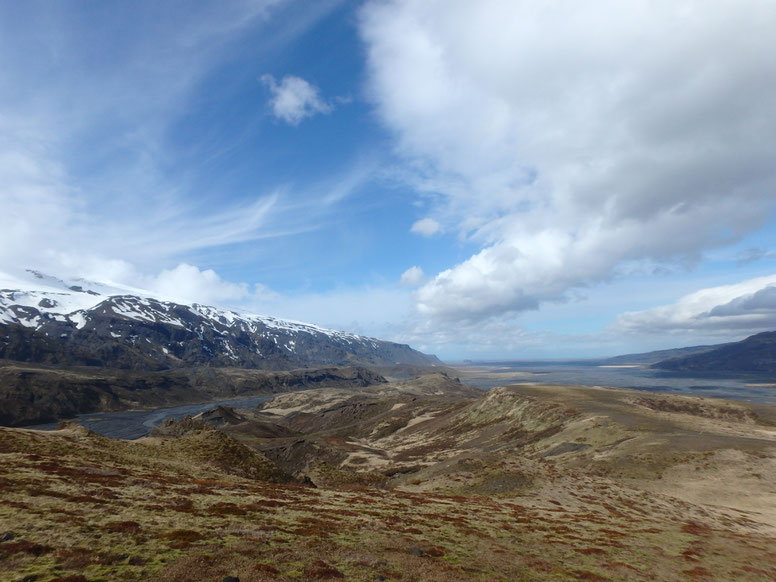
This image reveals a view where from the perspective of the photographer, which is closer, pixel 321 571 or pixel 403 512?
pixel 321 571

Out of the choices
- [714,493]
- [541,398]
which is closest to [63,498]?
[714,493]

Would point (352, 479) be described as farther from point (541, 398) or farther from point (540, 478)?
point (541, 398)

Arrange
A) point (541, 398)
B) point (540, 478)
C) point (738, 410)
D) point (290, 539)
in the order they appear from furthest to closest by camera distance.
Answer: point (541, 398), point (738, 410), point (540, 478), point (290, 539)

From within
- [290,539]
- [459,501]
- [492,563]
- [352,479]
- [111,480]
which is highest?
[111,480]

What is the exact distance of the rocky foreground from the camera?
1734 centimetres

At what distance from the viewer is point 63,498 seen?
21953 millimetres

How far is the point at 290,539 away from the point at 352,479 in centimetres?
4915

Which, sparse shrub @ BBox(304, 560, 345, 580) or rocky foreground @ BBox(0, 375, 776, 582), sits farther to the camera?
rocky foreground @ BBox(0, 375, 776, 582)

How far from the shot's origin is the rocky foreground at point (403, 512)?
17.3 m

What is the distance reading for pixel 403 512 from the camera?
32.0 metres

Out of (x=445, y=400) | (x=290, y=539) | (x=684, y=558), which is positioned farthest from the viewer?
(x=445, y=400)

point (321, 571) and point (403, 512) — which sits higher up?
point (321, 571)

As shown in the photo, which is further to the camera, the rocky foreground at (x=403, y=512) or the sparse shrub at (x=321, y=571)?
the rocky foreground at (x=403, y=512)

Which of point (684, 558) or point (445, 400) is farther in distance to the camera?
point (445, 400)
